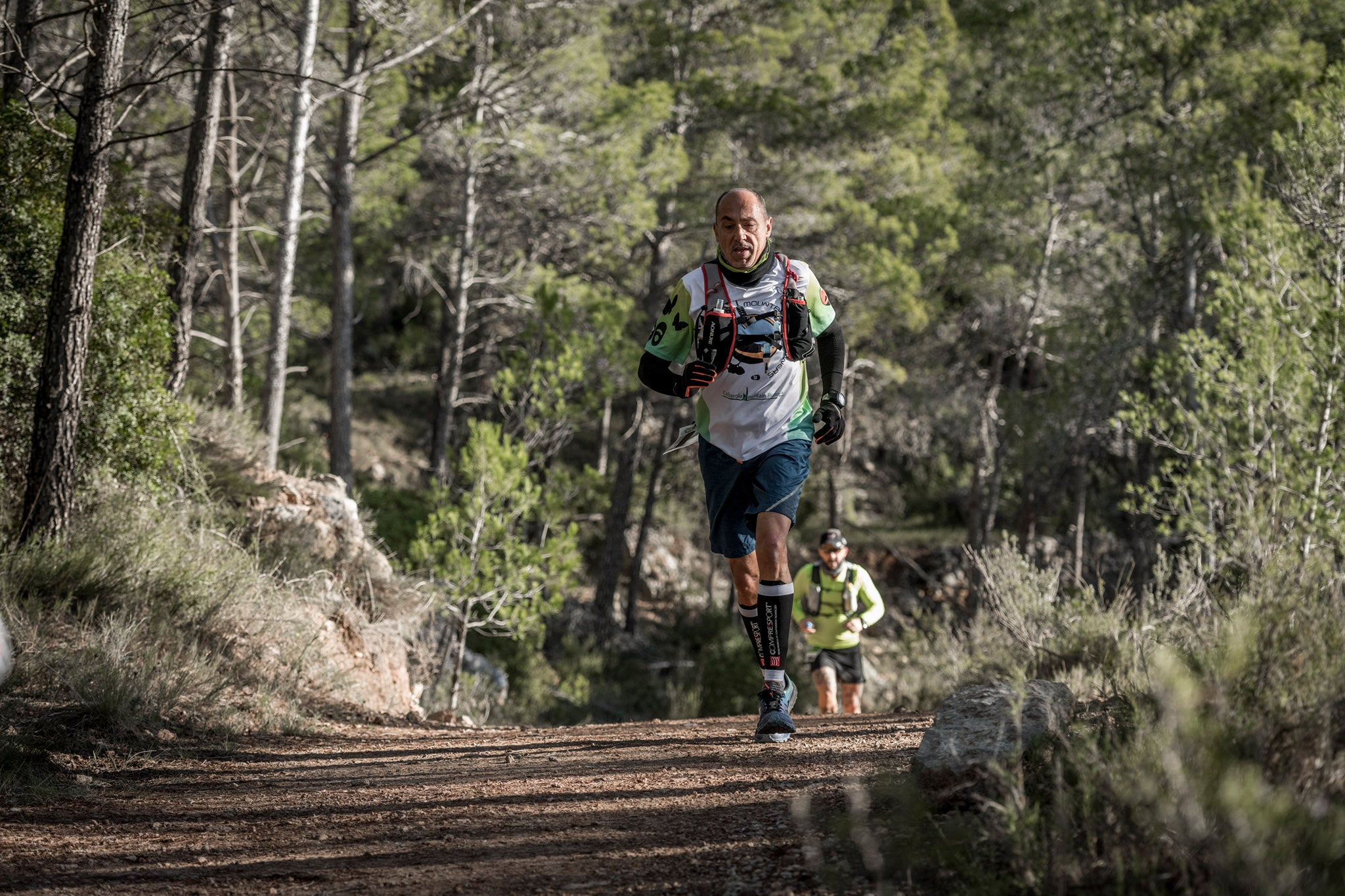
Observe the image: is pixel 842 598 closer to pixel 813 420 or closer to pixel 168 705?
pixel 813 420

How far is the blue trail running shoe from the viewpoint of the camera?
467 cm

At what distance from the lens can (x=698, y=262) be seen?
62.3 ft

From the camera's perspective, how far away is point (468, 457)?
12273 mm

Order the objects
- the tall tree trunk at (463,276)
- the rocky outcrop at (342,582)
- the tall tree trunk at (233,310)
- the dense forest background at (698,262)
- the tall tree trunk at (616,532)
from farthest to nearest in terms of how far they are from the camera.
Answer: the tall tree trunk at (616,532), the tall tree trunk at (463,276), the tall tree trunk at (233,310), the rocky outcrop at (342,582), the dense forest background at (698,262)

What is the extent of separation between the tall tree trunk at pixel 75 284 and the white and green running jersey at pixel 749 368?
3.29m

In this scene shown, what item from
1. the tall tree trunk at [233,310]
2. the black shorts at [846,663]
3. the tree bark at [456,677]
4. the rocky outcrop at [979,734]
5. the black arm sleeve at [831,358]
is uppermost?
the tall tree trunk at [233,310]

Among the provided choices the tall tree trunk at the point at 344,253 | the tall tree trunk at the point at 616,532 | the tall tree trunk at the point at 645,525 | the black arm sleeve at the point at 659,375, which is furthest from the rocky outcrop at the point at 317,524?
the tall tree trunk at the point at 645,525

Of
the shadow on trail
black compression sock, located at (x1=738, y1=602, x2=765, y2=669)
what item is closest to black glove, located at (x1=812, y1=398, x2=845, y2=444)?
black compression sock, located at (x1=738, y1=602, x2=765, y2=669)

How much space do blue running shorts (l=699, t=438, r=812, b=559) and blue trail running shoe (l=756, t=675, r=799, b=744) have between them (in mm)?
619

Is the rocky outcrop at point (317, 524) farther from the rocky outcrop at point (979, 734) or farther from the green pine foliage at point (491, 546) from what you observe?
the rocky outcrop at point (979, 734)

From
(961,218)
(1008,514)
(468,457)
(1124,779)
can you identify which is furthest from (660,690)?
(1124,779)

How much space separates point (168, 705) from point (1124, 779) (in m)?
4.21

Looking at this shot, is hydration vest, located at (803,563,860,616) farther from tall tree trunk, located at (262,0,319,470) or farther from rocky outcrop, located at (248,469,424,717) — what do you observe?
tall tree trunk, located at (262,0,319,470)

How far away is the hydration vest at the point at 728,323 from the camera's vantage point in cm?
461
